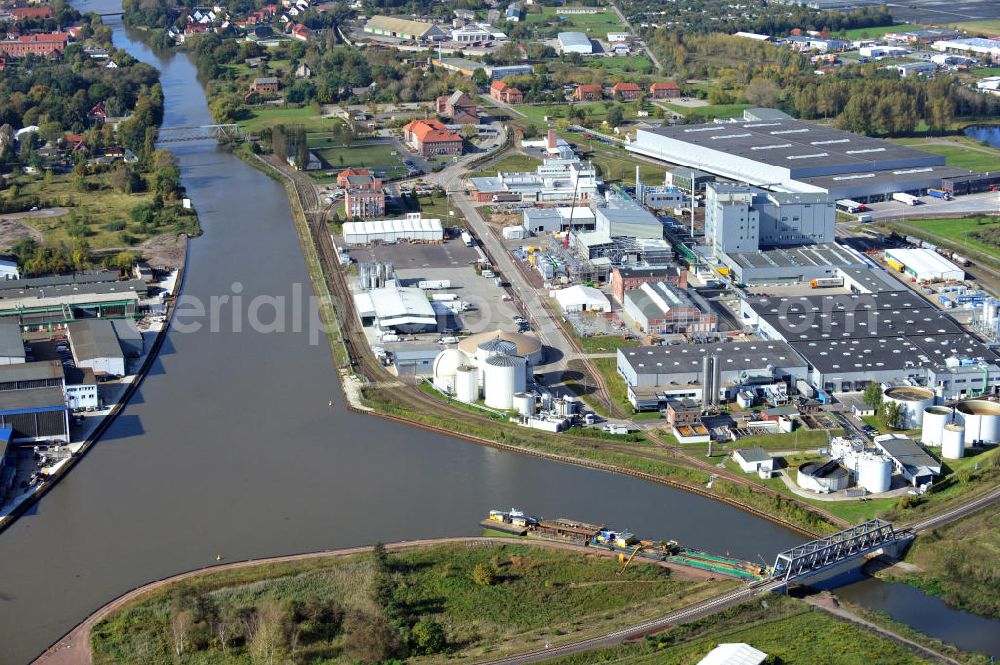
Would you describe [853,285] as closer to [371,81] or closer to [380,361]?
[380,361]

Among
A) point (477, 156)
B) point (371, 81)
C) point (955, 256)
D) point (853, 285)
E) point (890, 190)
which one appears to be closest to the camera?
point (853, 285)

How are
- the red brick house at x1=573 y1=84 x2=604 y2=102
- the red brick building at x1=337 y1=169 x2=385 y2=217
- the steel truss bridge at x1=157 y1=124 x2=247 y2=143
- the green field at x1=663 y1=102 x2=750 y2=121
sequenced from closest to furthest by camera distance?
the red brick building at x1=337 y1=169 x2=385 y2=217 < the steel truss bridge at x1=157 y1=124 x2=247 y2=143 < the green field at x1=663 y1=102 x2=750 y2=121 < the red brick house at x1=573 y1=84 x2=604 y2=102

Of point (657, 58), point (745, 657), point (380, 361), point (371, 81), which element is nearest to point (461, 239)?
point (380, 361)

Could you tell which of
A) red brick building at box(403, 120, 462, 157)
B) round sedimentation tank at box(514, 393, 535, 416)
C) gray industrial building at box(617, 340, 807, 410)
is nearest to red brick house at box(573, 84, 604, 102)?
red brick building at box(403, 120, 462, 157)

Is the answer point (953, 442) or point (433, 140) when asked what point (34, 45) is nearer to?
point (433, 140)

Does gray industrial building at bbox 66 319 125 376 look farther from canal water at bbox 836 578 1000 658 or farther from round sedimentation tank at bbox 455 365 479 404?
canal water at bbox 836 578 1000 658

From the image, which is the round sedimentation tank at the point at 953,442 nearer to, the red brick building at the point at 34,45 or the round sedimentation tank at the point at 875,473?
the round sedimentation tank at the point at 875,473
